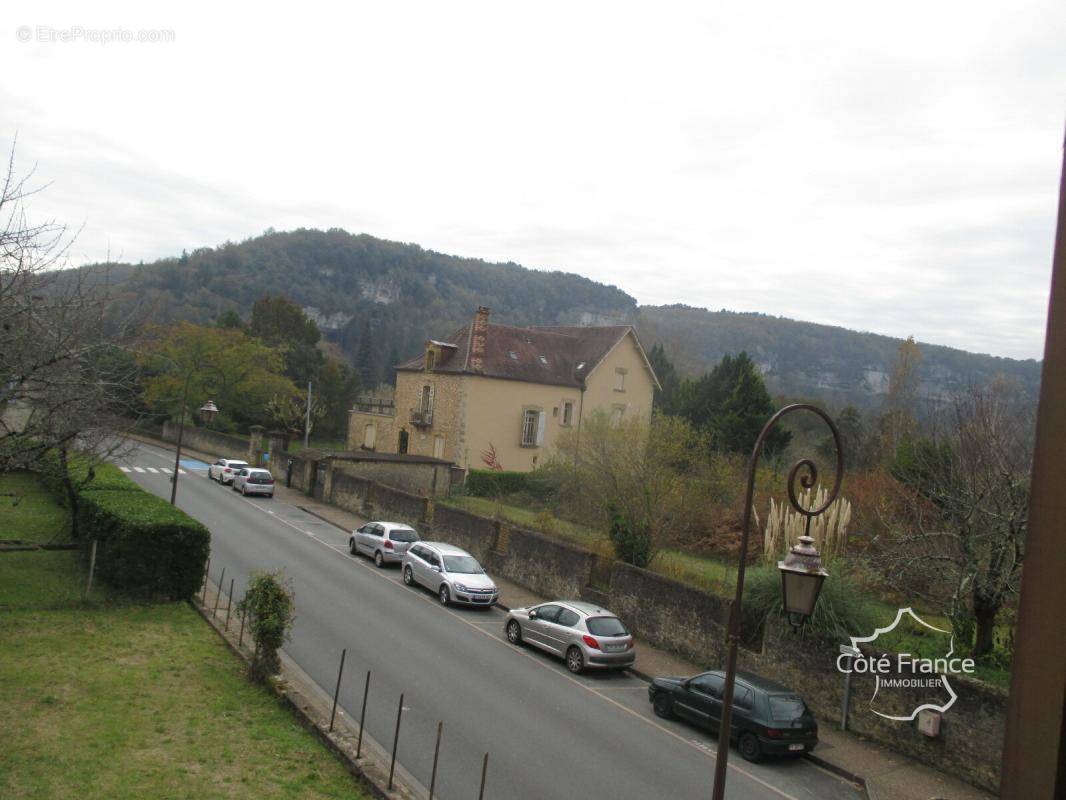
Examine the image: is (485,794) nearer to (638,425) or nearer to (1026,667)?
(1026,667)

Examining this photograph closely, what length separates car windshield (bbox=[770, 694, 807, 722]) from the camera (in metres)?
14.1

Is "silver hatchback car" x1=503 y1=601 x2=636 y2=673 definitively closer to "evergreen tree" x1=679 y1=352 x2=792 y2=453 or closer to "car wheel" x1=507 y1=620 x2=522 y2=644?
"car wheel" x1=507 y1=620 x2=522 y2=644

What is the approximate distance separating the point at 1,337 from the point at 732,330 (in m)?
112

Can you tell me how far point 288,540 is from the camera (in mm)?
28281

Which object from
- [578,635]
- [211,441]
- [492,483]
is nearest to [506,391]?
[492,483]

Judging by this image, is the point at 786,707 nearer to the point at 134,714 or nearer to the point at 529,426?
the point at 134,714

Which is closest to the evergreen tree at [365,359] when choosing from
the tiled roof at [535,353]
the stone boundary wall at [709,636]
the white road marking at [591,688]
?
the tiled roof at [535,353]

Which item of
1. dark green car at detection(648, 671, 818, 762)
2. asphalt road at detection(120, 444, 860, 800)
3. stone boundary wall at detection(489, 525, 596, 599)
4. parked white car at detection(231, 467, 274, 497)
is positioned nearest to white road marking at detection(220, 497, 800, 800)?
asphalt road at detection(120, 444, 860, 800)

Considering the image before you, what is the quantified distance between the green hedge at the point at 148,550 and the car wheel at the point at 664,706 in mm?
11026

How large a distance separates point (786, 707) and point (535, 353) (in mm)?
36860

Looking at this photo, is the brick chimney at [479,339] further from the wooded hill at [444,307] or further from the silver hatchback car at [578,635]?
the wooded hill at [444,307]

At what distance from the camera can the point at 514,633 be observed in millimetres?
19531

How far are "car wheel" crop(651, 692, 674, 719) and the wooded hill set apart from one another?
67.0 meters

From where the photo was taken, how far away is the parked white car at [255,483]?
3812cm
